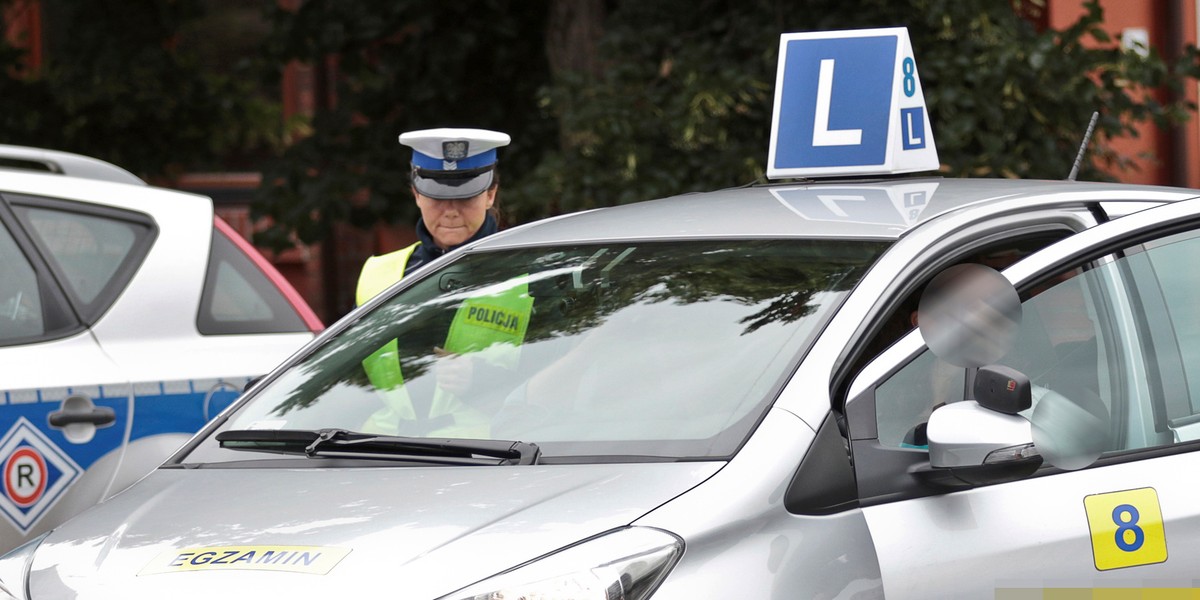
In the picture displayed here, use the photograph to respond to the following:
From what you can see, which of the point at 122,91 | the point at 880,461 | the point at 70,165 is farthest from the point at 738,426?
the point at 122,91

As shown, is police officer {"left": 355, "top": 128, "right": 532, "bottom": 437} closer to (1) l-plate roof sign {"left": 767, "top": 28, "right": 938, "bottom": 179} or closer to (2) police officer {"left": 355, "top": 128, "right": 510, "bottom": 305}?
(2) police officer {"left": 355, "top": 128, "right": 510, "bottom": 305}

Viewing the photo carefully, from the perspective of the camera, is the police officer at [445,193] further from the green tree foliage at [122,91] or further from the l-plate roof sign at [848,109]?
the green tree foliage at [122,91]

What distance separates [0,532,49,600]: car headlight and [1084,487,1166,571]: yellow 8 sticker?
1841 millimetres

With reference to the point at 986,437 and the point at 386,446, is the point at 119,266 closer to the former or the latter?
the point at 386,446

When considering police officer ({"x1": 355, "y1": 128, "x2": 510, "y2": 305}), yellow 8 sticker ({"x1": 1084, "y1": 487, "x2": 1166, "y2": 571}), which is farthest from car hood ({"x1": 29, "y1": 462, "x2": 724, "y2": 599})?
police officer ({"x1": 355, "y1": 128, "x2": 510, "y2": 305})

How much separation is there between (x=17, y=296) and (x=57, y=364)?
0.25 m

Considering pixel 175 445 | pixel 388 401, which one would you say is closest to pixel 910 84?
pixel 388 401

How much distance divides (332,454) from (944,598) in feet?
3.66

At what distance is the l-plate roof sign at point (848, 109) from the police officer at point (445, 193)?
0.83 meters

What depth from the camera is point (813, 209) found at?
3213 mm

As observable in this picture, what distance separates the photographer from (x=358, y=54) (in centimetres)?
860

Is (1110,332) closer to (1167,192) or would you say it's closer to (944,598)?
(1167,192)

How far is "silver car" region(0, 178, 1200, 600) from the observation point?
7.79 feet

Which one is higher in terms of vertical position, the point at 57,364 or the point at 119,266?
the point at 119,266
